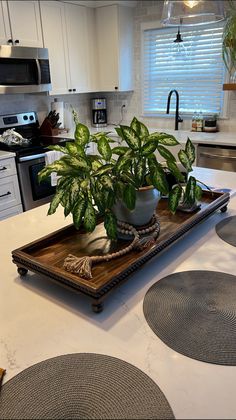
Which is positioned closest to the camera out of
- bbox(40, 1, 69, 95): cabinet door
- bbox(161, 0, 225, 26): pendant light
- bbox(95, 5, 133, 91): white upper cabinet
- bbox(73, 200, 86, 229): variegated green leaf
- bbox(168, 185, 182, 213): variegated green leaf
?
bbox(73, 200, 86, 229): variegated green leaf

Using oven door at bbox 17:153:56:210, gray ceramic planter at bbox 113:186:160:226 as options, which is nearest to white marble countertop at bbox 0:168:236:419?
gray ceramic planter at bbox 113:186:160:226

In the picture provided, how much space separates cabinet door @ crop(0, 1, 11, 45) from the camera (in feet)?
9.55

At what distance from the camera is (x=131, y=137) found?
105 cm

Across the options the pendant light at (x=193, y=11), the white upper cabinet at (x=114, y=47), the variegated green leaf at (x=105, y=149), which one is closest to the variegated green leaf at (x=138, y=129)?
the variegated green leaf at (x=105, y=149)

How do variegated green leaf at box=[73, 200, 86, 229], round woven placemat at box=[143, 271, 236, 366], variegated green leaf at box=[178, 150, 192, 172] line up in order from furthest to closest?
variegated green leaf at box=[178, 150, 192, 172]
variegated green leaf at box=[73, 200, 86, 229]
round woven placemat at box=[143, 271, 236, 366]

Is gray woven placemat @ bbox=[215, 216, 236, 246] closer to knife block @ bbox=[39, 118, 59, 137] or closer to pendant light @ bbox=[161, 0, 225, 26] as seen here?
pendant light @ bbox=[161, 0, 225, 26]

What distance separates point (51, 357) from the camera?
789 millimetres

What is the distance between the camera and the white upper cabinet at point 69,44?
11.0ft

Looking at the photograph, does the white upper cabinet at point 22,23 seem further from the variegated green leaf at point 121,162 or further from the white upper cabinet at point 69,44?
the variegated green leaf at point 121,162

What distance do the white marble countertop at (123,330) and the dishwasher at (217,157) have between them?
193 cm

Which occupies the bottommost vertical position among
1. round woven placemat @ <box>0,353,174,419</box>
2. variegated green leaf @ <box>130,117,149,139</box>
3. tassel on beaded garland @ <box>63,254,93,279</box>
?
round woven placemat @ <box>0,353,174,419</box>

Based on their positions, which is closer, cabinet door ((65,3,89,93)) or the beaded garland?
the beaded garland

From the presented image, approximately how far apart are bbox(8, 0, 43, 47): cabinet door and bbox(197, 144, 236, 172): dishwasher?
6.21 ft

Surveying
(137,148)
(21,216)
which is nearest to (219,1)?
(137,148)
